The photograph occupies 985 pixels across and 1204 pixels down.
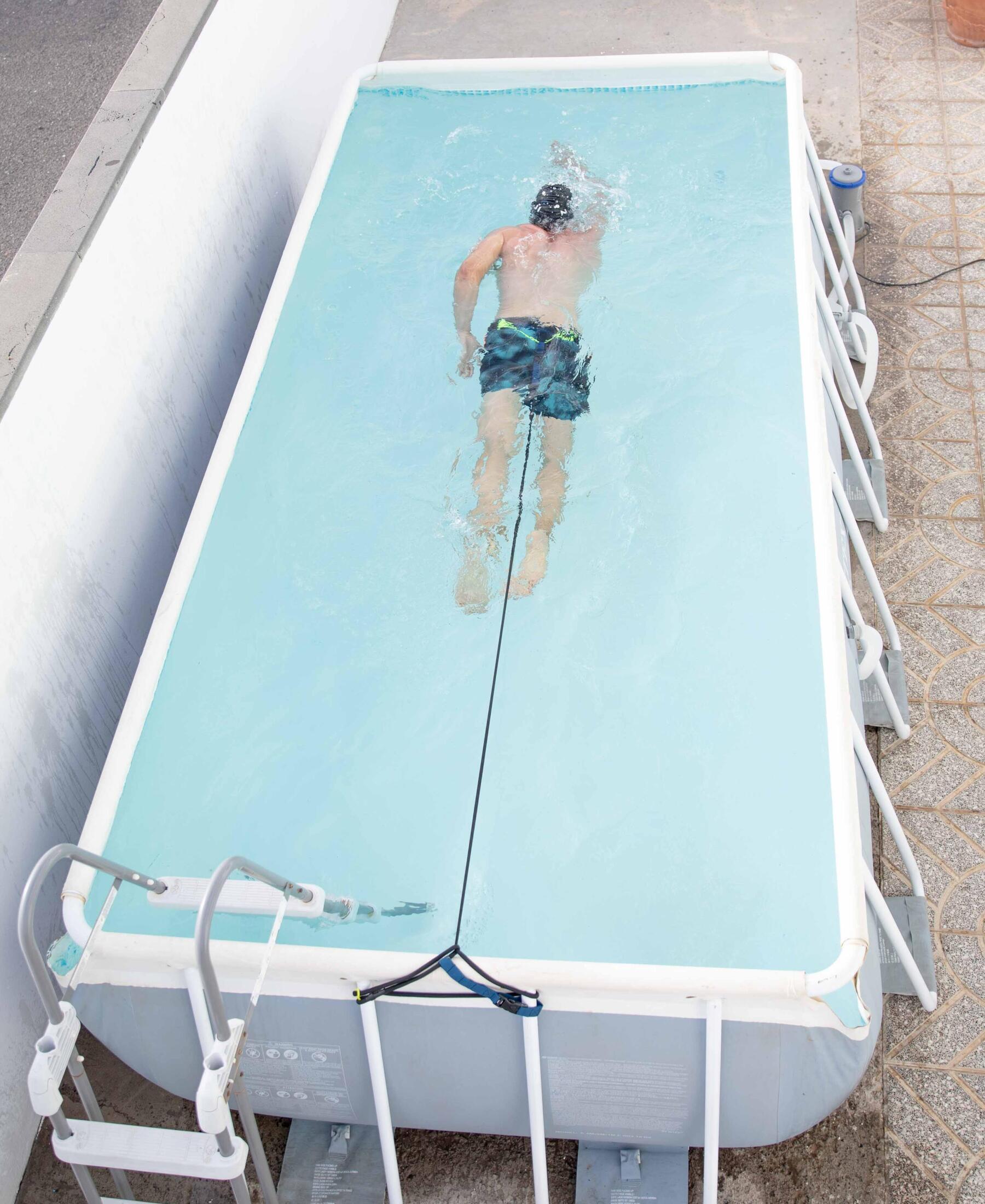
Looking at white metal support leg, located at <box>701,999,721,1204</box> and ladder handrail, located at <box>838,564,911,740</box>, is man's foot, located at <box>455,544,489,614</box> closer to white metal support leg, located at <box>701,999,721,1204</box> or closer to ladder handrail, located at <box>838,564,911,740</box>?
ladder handrail, located at <box>838,564,911,740</box>

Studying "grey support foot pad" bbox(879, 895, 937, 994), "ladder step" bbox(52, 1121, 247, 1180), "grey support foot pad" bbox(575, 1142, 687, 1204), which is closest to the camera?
"ladder step" bbox(52, 1121, 247, 1180)

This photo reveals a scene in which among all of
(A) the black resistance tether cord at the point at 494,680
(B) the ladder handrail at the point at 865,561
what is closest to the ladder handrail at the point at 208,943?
(A) the black resistance tether cord at the point at 494,680

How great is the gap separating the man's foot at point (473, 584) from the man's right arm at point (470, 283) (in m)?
0.82

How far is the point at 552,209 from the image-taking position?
3.60 metres

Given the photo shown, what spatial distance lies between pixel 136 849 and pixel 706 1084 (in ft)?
4.05

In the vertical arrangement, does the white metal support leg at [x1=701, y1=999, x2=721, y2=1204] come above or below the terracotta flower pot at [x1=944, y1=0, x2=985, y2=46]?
below

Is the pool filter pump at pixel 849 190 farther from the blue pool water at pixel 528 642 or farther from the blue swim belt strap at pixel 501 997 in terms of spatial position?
the blue swim belt strap at pixel 501 997

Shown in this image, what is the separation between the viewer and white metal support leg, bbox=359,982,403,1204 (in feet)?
7.03

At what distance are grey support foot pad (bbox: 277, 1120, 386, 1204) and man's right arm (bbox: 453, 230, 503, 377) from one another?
2099mm

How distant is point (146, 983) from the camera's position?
2.21 meters

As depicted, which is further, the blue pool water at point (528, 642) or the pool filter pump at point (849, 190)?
the pool filter pump at point (849, 190)

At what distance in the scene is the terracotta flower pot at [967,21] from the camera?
5074 millimetres

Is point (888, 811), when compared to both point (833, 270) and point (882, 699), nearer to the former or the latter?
point (882, 699)

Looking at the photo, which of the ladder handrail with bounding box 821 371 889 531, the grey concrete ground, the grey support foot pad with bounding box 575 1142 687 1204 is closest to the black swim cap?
the ladder handrail with bounding box 821 371 889 531
